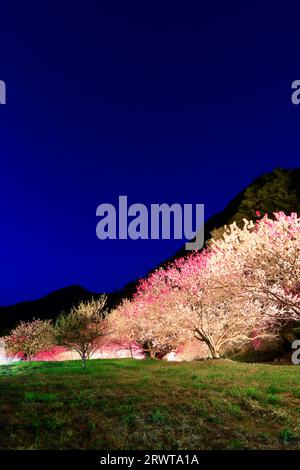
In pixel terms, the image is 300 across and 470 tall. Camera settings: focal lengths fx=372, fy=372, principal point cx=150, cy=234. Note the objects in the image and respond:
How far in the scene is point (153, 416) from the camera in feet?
37.2

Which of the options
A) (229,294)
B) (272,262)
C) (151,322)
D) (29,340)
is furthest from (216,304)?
(29,340)

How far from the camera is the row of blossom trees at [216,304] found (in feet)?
66.8

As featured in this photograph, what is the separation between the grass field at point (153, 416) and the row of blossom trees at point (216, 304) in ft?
19.3

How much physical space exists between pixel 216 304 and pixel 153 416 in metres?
24.3

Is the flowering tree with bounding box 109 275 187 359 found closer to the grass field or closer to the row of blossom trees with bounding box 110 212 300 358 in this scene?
the row of blossom trees with bounding box 110 212 300 358

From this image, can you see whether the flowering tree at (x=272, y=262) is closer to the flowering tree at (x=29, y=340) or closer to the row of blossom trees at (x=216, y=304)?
the row of blossom trees at (x=216, y=304)

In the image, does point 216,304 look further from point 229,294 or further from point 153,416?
point 153,416

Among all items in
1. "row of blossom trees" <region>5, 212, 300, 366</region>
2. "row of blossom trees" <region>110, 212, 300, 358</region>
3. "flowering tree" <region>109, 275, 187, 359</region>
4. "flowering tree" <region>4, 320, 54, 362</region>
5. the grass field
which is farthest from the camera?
Answer: "flowering tree" <region>4, 320, 54, 362</region>

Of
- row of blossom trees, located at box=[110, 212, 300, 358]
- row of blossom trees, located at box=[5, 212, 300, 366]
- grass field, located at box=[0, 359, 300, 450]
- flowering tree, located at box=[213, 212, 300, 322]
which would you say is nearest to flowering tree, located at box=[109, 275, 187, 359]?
row of blossom trees, located at box=[110, 212, 300, 358]

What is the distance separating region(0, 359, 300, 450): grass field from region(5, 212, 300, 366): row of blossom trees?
19.3 feet

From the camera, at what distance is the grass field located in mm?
9561
